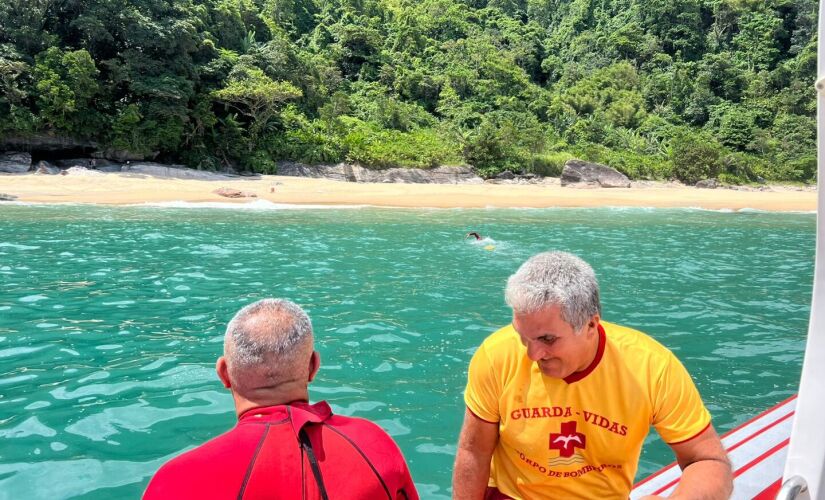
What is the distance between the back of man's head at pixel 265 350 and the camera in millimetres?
1916

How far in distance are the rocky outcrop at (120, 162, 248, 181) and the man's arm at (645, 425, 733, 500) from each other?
32.9 m

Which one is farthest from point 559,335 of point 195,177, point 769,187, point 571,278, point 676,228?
point 769,187

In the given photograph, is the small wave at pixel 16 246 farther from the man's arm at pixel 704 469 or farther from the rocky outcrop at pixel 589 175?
the rocky outcrop at pixel 589 175

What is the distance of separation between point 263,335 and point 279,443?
326 mm

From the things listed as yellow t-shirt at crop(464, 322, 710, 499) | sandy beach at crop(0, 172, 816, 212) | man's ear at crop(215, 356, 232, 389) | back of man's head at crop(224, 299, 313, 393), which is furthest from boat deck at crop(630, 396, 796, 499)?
sandy beach at crop(0, 172, 816, 212)

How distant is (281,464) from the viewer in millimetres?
1740

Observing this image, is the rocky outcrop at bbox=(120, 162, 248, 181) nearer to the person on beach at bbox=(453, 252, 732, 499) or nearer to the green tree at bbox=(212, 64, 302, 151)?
the green tree at bbox=(212, 64, 302, 151)

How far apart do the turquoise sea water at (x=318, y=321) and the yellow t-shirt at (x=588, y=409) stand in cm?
182

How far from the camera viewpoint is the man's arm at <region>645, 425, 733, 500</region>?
2303 millimetres

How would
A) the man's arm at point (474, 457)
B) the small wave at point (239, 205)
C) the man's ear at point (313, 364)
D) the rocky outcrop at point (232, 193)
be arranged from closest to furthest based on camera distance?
the man's ear at point (313, 364), the man's arm at point (474, 457), the small wave at point (239, 205), the rocky outcrop at point (232, 193)

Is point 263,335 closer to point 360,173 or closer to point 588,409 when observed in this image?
point 588,409

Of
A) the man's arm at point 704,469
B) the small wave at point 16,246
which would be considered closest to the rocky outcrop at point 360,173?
the small wave at point 16,246

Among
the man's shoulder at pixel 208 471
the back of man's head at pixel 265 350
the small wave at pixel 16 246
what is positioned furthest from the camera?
the small wave at pixel 16 246

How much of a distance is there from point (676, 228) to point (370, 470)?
72.1 feet
